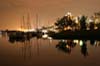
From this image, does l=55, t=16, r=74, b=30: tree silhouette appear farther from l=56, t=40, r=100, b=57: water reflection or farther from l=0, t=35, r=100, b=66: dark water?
l=0, t=35, r=100, b=66: dark water

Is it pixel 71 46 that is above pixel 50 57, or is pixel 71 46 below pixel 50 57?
above

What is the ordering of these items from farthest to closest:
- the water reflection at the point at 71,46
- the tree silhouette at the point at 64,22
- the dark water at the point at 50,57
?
1. the tree silhouette at the point at 64,22
2. the water reflection at the point at 71,46
3. the dark water at the point at 50,57

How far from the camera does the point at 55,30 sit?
433 feet

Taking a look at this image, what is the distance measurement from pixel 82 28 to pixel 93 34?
1108cm

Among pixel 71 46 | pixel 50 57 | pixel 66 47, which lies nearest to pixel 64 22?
pixel 71 46

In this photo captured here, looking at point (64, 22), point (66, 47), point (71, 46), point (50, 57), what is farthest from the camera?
point (64, 22)

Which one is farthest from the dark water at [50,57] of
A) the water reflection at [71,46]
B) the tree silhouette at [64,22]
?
the tree silhouette at [64,22]

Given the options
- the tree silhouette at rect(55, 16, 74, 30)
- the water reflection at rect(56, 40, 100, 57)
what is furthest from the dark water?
the tree silhouette at rect(55, 16, 74, 30)

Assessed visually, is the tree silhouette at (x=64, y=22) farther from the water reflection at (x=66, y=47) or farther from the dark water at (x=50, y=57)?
the dark water at (x=50, y=57)

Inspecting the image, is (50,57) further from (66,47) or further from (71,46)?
(71,46)

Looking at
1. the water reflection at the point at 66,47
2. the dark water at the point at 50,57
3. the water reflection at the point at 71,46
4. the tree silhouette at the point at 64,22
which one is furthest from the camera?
the tree silhouette at the point at 64,22

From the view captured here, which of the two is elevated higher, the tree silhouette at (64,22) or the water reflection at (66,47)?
the tree silhouette at (64,22)

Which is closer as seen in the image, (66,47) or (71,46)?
(66,47)

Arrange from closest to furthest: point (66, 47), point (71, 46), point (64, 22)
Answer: point (66, 47) < point (71, 46) < point (64, 22)
